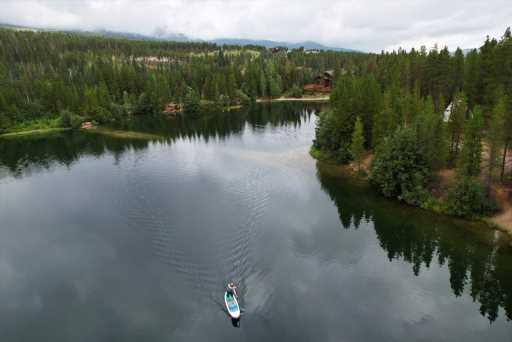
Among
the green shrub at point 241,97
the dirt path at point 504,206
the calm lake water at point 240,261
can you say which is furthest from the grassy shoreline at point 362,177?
the green shrub at point 241,97

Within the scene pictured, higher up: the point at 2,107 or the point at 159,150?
the point at 2,107

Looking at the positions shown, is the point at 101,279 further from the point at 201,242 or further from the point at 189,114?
the point at 189,114

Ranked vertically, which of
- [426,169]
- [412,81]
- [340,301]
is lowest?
[340,301]

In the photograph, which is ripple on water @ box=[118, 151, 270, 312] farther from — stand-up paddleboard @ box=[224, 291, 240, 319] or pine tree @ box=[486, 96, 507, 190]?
pine tree @ box=[486, 96, 507, 190]

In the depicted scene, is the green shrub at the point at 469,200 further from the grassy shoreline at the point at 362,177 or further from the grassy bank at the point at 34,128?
the grassy bank at the point at 34,128

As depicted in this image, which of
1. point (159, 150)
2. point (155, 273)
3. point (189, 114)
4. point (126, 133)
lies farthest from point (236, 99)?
point (155, 273)

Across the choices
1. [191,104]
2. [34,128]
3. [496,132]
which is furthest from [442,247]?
[34,128]

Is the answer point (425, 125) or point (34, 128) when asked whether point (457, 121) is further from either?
point (34, 128)
